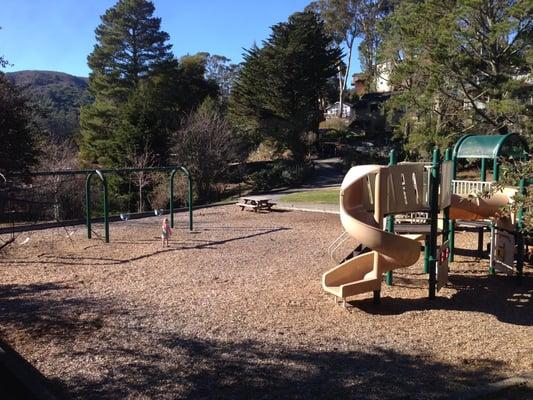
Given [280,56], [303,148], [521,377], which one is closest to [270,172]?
[303,148]

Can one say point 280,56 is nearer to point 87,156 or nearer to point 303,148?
point 303,148

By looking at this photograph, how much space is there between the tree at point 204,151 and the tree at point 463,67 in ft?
33.2

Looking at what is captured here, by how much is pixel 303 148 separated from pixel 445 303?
110 ft

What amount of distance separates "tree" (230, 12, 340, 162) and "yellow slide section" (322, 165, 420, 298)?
106 ft

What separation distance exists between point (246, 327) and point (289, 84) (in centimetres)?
3547

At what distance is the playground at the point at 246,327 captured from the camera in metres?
4.82

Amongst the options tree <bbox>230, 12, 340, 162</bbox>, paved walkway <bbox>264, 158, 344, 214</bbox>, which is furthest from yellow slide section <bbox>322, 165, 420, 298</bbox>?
tree <bbox>230, 12, 340, 162</bbox>

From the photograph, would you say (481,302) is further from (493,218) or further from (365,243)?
(365,243)

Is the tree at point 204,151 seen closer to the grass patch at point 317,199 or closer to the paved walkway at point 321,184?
the paved walkway at point 321,184

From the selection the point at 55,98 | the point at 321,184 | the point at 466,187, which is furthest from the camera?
the point at 55,98

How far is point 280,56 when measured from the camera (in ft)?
129

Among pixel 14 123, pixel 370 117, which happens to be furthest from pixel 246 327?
pixel 370 117

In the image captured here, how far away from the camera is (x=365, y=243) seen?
6918 millimetres

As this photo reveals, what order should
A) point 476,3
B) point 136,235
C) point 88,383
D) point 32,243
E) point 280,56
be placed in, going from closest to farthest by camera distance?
1. point 88,383
2. point 32,243
3. point 136,235
4. point 476,3
5. point 280,56
